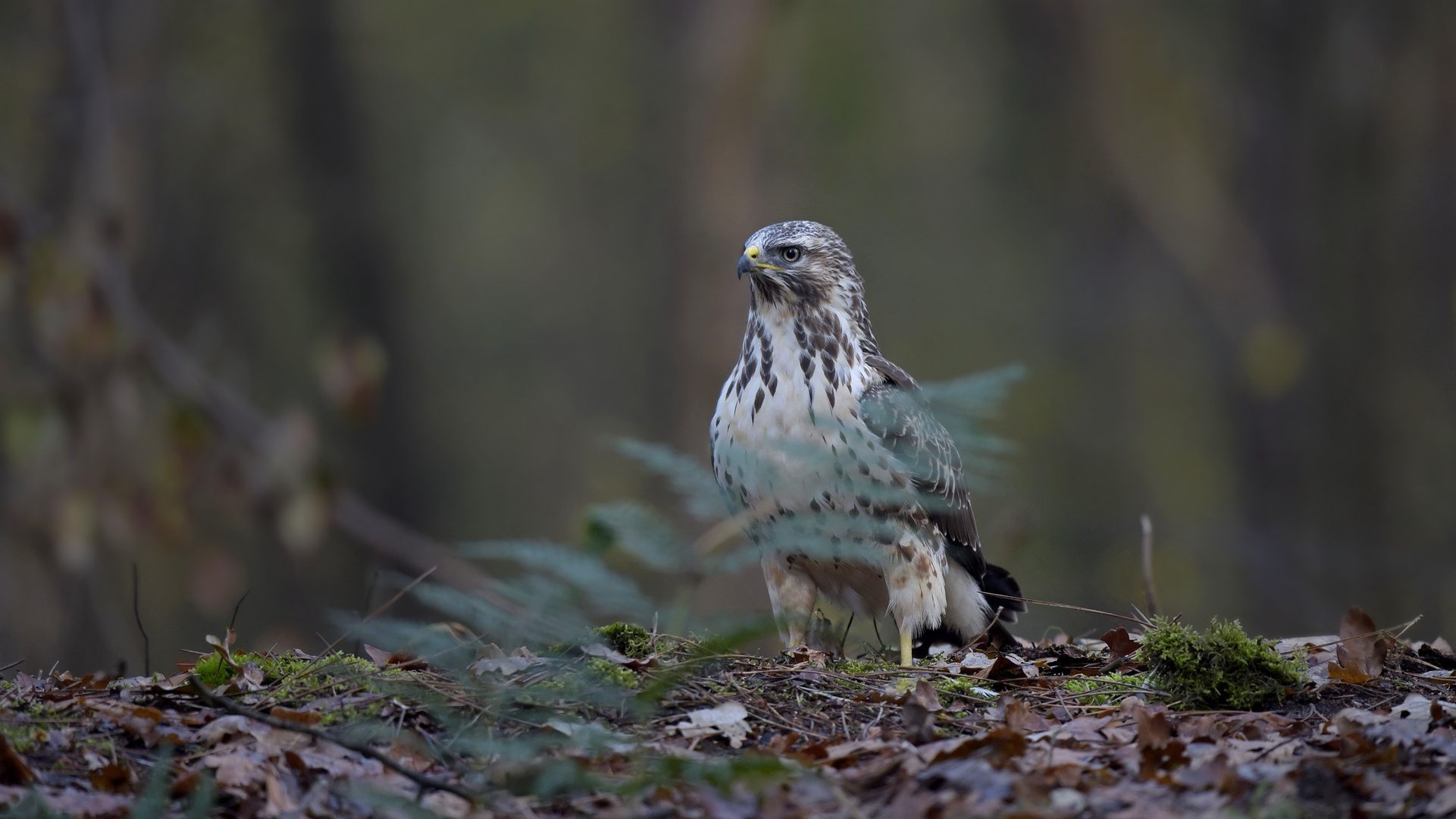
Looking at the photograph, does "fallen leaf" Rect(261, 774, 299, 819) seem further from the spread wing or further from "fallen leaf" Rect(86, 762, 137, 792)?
the spread wing

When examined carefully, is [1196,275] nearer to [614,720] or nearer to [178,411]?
[178,411]

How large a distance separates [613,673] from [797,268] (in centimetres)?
214

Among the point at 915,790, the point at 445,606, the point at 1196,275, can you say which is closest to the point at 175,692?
the point at 445,606

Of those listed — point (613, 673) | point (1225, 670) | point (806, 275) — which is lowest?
point (613, 673)

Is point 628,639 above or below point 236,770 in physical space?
above

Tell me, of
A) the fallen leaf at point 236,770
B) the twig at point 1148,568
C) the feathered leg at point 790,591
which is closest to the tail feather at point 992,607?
the twig at point 1148,568

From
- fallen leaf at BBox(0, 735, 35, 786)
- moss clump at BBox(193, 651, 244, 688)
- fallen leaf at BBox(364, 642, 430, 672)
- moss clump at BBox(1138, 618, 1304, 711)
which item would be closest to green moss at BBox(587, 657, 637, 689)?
fallen leaf at BBox(364, 642, 430, 672)

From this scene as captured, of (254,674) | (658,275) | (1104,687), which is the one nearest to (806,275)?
(1104,687)

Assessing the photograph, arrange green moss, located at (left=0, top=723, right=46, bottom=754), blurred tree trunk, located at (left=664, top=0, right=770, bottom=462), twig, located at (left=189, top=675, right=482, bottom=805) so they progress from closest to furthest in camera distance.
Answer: twig, located at (left=189, top=675, right=482, bottom=805), green moss, located at (left=0, top=723, right=46, bottom=754), blurred tree trunk, located at (left=664, top=0, right=770, bottom=462)

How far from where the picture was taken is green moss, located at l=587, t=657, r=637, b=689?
135 inches

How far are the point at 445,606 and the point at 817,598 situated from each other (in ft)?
8.61

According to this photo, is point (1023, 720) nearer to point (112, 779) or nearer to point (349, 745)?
point (349, 745)

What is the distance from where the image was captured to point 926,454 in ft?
15.9

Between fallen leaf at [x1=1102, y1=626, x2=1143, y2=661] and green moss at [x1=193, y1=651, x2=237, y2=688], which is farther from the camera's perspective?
fallen leaf at [x1=1102, y1=626, x2=1143, y2=661]
